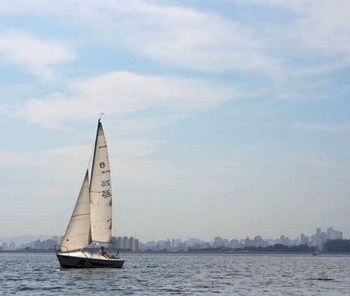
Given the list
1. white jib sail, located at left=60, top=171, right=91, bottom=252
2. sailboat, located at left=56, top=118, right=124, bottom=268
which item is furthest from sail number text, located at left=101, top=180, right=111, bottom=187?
white jib sail, located at left=60, top=171, right=91, bottom=252

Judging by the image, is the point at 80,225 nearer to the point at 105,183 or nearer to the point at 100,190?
the point at 100,190

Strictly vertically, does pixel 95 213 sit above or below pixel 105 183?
below

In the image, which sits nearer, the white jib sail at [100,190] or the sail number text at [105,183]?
the white jib sail at [100,190]

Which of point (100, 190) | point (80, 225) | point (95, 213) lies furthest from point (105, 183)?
point (80, 225)

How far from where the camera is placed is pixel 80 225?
9262cm

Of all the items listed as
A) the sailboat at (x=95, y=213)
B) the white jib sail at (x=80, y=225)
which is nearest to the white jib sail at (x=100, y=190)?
the sailboat at (x=95, y=213)

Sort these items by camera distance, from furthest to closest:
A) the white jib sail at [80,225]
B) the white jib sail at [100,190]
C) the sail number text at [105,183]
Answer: the sail number text at [105,183]
the white jib sail at [100,190]
the white jib sail at [80,225]

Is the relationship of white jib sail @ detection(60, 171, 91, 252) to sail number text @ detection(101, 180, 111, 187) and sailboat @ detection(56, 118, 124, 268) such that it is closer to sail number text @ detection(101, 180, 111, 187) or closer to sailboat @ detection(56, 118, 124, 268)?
sailboat @ detection(56, 118, 124, 268)

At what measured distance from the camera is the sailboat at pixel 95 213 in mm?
91625

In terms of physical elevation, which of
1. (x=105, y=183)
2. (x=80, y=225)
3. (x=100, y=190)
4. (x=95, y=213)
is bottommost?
(x=80, y=225)

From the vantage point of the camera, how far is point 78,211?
92812 millimetres

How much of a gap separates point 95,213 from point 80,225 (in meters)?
2.62

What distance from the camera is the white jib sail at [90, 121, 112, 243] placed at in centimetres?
9394

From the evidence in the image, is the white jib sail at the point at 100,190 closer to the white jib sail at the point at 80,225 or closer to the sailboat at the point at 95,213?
the sailboat at the point at 95,213
